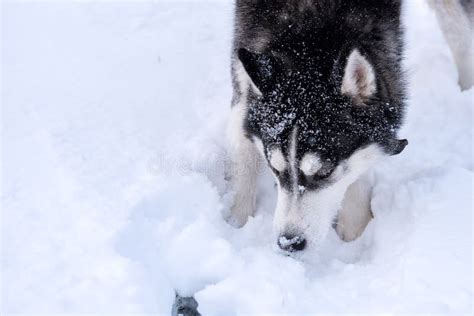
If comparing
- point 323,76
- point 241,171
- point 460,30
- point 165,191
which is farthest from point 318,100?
point 460,30

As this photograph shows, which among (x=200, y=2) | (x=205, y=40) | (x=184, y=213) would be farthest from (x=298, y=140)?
(x=200, y=2)

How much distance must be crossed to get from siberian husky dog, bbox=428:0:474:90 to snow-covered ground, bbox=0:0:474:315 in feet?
0.43

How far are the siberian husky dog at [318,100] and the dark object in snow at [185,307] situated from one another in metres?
0.59

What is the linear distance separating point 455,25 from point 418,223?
211 centimetres

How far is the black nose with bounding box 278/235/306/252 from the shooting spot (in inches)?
119

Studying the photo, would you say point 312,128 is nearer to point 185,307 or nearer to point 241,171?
point 241,171

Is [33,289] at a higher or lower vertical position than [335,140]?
lower

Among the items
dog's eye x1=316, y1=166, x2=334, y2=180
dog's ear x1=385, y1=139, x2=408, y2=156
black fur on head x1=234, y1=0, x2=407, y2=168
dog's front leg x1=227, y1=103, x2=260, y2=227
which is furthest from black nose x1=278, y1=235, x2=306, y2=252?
dog's ear x1=385, y1=139, x2=408, y2=156

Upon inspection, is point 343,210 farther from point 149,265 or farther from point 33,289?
point 33,289

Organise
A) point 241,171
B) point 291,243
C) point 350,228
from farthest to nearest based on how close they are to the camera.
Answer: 1. point 241,171
2. point 350,228
3. point 291,243

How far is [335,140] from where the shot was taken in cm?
297

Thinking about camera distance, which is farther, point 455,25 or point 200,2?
point 200,2

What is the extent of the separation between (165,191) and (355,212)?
4.24ft

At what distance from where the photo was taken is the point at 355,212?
3.67m
